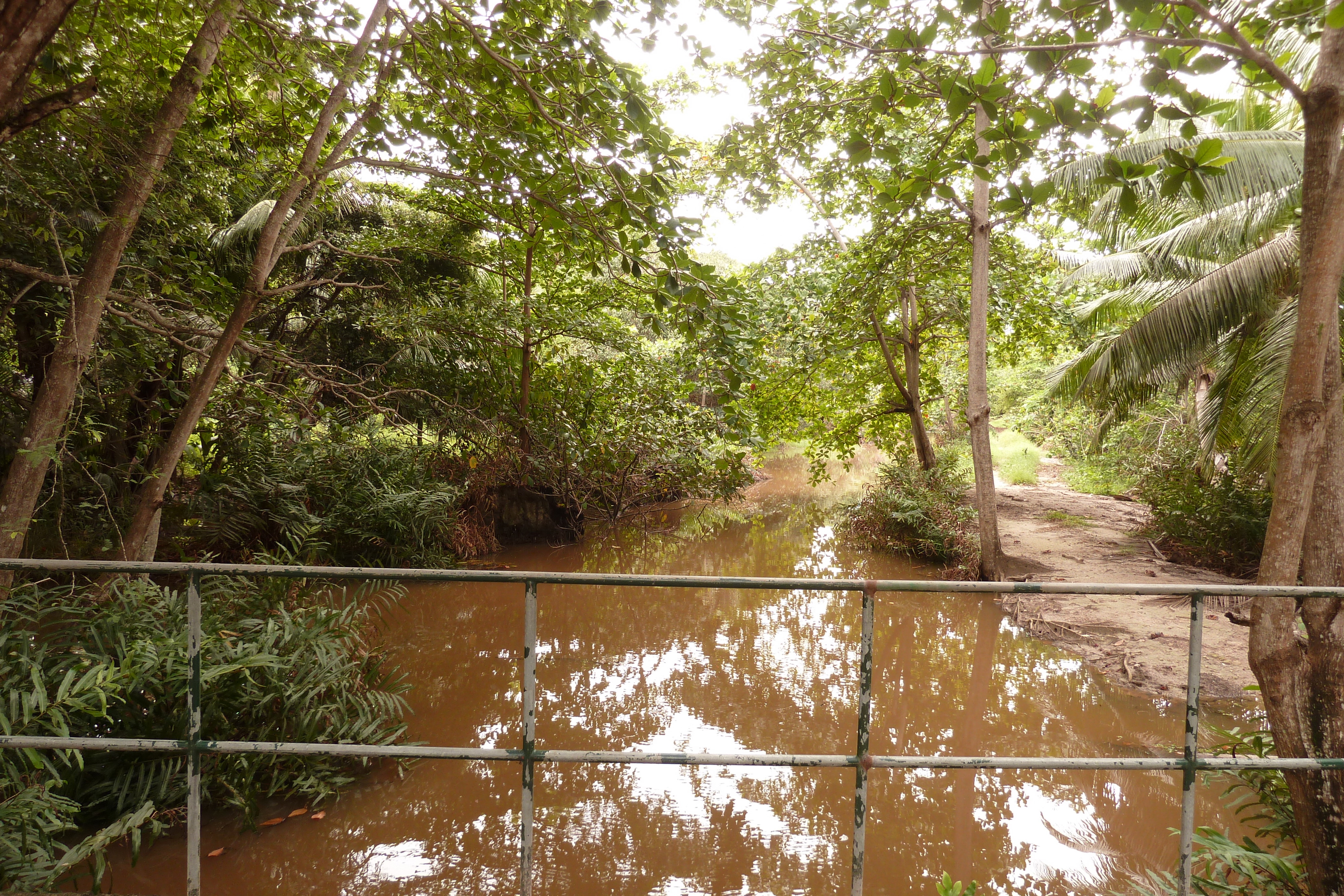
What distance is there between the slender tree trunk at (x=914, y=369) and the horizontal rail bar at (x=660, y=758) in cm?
1031

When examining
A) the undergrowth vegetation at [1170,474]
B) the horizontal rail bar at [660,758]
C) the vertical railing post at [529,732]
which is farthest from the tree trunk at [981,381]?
the vertical railing post at [529,732]

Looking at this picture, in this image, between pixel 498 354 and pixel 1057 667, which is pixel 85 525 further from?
pixel 1057 667

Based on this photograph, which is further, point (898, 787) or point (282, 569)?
point (898, 787)

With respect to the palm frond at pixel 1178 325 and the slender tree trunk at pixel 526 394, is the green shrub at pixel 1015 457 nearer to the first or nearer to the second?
the palm frond at pixel 1178 325

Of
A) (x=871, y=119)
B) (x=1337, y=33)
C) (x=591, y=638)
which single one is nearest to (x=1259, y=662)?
(x=1337, y=33)

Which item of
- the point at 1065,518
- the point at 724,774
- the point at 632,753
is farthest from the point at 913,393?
the point at 632,753

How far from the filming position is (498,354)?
7715 mm

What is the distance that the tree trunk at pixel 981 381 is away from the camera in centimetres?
812

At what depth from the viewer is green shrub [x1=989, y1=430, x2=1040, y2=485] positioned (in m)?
17.9

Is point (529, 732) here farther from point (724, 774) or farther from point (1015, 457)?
point (1015, 457)

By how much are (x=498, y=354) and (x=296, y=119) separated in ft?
9.33

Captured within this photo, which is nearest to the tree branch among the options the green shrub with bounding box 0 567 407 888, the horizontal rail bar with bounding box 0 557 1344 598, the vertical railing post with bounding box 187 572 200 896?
the horizontal rail bar with bounding box 0 557 1344 598

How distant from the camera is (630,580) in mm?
1909

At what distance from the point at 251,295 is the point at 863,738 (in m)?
4.84
